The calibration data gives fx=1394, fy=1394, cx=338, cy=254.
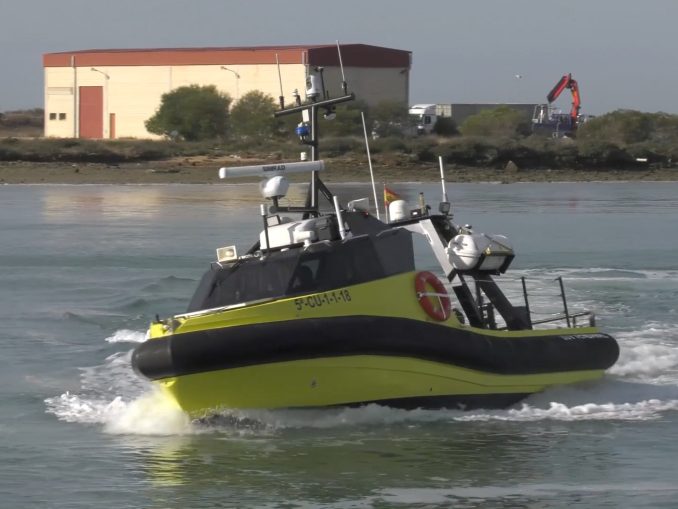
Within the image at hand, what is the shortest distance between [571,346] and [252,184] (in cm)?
3176

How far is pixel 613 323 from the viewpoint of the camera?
15.8m

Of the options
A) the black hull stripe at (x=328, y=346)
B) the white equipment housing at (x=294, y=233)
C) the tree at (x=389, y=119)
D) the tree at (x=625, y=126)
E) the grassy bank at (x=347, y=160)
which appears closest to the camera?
the black hull stripe at (x=328, y=346)

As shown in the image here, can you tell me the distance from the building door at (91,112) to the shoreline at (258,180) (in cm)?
1173

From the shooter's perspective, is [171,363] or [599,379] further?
[599,379]

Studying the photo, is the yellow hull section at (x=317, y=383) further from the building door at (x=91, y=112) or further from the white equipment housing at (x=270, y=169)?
the building door at (x=91, y=112)

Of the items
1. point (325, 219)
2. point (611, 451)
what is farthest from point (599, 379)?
point (325, 219)

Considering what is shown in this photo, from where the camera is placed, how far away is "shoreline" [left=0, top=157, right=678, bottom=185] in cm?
4109

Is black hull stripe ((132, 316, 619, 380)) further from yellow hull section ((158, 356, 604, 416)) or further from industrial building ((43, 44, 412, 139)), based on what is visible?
industrial building ((43, 44, 412, 139))

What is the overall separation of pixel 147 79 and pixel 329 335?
158 feet

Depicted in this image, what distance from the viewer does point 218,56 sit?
55500 mm

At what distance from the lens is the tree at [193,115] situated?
5169 centimetres

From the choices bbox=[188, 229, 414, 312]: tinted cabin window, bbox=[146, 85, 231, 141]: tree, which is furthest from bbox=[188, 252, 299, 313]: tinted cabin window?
bbox=[146, 85, 231, 141]: tree

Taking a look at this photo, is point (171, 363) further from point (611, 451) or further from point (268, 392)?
point (611, 451)

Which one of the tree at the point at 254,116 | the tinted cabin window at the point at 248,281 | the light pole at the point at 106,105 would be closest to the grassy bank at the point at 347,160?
the tree at the point at 254,116
